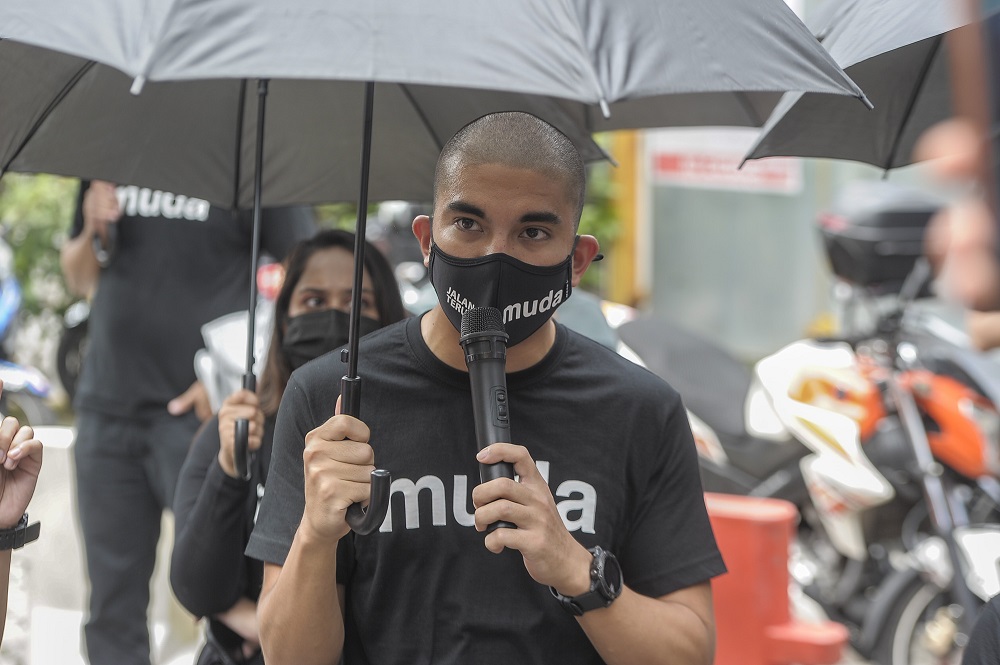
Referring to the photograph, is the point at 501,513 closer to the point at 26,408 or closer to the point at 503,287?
the point at 503,287

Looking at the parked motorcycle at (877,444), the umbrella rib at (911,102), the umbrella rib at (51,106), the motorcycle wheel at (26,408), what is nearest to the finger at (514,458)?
the umbrella rib at (911,102)

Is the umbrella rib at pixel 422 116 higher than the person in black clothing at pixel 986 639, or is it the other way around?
the umbrella rib at pixel 422 116

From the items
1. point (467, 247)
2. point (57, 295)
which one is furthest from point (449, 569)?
point (57, 295)

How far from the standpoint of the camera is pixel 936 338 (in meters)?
6.08

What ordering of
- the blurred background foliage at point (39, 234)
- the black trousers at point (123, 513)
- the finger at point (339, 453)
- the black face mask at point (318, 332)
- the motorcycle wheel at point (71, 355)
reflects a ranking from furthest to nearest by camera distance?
1. the blurred background foliage at point (39, 234)
2. the motorcycle wheel at point (71, 355)
3. the black trousers at point (123, 513)
4. the black face mask at point (318, 332)
5. the finger at point (339, 453)

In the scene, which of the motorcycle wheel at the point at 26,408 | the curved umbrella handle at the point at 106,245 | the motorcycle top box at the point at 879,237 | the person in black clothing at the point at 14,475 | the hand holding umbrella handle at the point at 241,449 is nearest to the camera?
the person in black clothing at the point at 14,475

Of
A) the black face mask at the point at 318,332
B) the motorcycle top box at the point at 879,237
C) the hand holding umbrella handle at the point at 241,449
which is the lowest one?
the hand holding umbrella handle at the point at 241,449

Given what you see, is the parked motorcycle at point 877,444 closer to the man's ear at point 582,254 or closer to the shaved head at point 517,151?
the man's ear at point 582,254

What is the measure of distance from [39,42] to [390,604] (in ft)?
3.71

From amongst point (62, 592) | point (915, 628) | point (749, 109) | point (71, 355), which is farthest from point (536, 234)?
A: point (71, 355)

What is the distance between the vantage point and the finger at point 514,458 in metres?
2.11

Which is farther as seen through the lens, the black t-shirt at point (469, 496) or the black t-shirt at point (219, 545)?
the black t-shirt at point (219, 545)

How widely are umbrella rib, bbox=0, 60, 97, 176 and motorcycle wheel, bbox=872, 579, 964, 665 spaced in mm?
3713

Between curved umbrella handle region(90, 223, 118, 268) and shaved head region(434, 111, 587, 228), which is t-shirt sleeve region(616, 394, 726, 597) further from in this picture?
curved umbrella handle region(90, 223, 118, 268)
